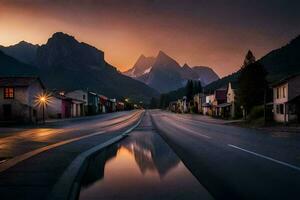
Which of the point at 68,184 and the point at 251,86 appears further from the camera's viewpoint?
the point at 251,86

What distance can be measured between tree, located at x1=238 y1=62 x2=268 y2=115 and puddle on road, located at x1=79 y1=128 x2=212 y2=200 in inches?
1749

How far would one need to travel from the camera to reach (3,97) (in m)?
52.6

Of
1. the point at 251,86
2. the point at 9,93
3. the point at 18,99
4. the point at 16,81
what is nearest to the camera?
the point at 9,93

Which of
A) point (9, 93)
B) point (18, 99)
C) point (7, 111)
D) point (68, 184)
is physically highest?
point (9, 93)

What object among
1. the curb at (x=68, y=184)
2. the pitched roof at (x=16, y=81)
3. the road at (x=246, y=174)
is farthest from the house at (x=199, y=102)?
the curb at (x=68, y=184)

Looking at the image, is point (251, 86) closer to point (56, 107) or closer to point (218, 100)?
point (218, 100)

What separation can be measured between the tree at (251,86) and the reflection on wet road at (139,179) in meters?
44.4

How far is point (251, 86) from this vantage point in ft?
184

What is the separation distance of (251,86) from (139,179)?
4976 centimetres

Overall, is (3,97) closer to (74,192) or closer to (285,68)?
(74,192)

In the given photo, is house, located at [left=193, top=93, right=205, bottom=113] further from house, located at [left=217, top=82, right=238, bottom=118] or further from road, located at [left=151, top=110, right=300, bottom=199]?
road, located at [left=151, top=110, right=300, bottom=199]

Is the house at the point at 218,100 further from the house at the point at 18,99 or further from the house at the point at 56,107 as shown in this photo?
the house at the point at 18,99

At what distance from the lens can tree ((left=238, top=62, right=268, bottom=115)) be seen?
55906mm

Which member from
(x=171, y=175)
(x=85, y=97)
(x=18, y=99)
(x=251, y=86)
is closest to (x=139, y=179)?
(x=171, y=175)
